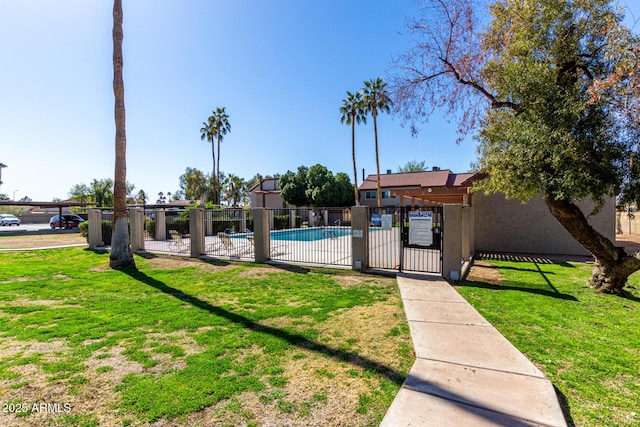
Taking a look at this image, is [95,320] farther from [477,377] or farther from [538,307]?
[538,307]

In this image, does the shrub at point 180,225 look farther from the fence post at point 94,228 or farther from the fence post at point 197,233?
the fence post at point 197,233

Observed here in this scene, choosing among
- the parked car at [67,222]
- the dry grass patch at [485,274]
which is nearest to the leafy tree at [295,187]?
the parked car at [67,222]

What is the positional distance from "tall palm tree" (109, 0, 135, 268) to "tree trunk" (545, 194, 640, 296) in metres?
13.0

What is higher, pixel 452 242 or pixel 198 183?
pixel 198 183

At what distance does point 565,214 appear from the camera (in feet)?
25.3

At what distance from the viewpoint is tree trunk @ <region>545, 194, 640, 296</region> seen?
7375 mm

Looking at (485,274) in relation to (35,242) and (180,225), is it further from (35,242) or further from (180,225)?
(35,242)

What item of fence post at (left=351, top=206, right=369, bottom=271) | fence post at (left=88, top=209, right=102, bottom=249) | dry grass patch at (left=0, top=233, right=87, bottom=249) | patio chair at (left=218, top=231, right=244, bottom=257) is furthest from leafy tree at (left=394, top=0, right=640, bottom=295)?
dry grass patch at (left=0, top=233, right=87, bottom=249)

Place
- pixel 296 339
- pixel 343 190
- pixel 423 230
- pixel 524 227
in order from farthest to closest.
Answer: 1. pixel 343 190
2. pixel 524 227
3. pixel 423 230
4. pixel 296 339

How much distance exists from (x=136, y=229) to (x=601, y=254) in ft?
55.2

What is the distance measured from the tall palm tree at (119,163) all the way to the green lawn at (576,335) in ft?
35.9

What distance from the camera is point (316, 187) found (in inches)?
1441

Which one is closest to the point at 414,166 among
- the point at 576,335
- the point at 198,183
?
the point at 198,183

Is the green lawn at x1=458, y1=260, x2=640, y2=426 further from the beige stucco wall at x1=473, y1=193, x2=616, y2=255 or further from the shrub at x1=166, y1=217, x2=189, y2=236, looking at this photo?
the shrub at x1=166, y1=217, x2=189, y2=236
